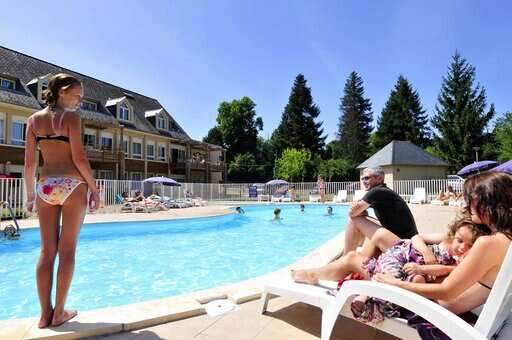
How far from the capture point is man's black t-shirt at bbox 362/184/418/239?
10.2 feet

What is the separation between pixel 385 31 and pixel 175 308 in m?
17.1

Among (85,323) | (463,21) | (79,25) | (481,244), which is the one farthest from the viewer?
(463,21)

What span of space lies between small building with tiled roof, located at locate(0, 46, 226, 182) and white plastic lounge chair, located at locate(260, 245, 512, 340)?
21.4 meters

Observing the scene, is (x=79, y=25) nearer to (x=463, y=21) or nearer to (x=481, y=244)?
(x=481, y=244)

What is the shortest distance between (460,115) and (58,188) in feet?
136

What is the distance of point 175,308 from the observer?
2543mm

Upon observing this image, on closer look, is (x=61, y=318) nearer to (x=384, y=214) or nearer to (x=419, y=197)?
(x=384, y=214)

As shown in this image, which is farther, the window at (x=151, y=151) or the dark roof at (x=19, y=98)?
the window at (x=151, y=151)

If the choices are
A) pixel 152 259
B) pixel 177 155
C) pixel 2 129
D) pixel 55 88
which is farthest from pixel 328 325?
pixel 177 155

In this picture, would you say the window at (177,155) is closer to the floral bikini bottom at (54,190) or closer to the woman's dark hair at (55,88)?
the woman's dark hair at (55,88)

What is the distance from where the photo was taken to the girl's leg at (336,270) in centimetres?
231

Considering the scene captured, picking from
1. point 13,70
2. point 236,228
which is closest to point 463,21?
point 236,228

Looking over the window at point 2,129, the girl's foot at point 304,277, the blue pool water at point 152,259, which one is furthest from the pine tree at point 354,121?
the girl's foot at point 304,277

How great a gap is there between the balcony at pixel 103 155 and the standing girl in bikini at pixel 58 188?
20385 mm
